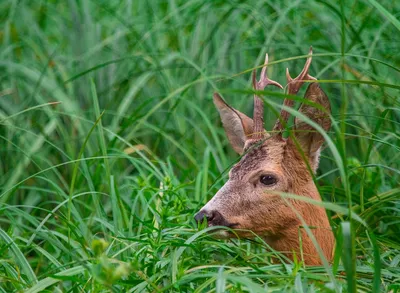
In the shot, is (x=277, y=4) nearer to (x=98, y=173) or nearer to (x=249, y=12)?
(x=249, y=12)

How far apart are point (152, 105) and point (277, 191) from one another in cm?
191

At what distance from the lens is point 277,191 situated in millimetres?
3689

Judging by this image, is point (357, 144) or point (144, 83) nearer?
point (357, 144)

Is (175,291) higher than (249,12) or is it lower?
lower

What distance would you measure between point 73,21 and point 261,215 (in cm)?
258

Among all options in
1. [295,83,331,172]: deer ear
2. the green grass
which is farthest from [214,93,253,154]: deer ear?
[295,83,331,172]: deer ear

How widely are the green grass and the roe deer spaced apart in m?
0.10

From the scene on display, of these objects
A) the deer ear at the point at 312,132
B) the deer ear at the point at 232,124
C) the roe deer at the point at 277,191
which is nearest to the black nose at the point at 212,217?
the roe deer at the point at 277,191

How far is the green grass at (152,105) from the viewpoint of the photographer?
13.3ft

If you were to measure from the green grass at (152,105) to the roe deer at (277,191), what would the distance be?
0.32 feet

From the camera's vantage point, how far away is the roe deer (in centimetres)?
368

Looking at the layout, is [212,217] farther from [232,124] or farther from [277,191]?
[232,124]

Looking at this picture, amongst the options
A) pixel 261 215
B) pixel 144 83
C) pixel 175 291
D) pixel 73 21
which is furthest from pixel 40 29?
pixel 175 291

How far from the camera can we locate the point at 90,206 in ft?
15.0
